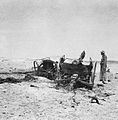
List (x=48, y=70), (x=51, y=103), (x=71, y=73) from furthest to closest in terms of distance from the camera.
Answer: (x=48, y=70) < (x=71, y=73) < (x=51, y=103)

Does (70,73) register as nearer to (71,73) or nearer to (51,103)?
(71,73)

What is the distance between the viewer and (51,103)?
13594 millimetres

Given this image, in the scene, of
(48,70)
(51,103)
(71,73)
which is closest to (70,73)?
(71,73)

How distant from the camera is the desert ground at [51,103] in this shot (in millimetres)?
11594

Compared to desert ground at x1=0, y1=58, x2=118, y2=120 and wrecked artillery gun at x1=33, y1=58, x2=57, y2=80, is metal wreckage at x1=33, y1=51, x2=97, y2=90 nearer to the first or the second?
wrecked artillery gun at x1=33, y1=58, x2=57, y2=80

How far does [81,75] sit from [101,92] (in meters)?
1.89

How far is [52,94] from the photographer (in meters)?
15.6

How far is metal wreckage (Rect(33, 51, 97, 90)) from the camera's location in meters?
18.4

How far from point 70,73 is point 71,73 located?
4.4 inches

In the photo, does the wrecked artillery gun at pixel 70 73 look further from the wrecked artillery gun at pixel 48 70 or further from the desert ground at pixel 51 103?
the desert ground at pixel 51 103

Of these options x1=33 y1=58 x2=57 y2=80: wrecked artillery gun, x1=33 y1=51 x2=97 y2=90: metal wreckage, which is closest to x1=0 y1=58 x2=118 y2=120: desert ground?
x1=33 y1=51 x2=97 y2=90: metal wreckage

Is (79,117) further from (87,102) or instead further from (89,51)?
(89,51)

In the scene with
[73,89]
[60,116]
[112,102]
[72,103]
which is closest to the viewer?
[60,116]

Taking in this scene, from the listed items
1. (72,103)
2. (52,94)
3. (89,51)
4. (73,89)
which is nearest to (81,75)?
(73,89)
